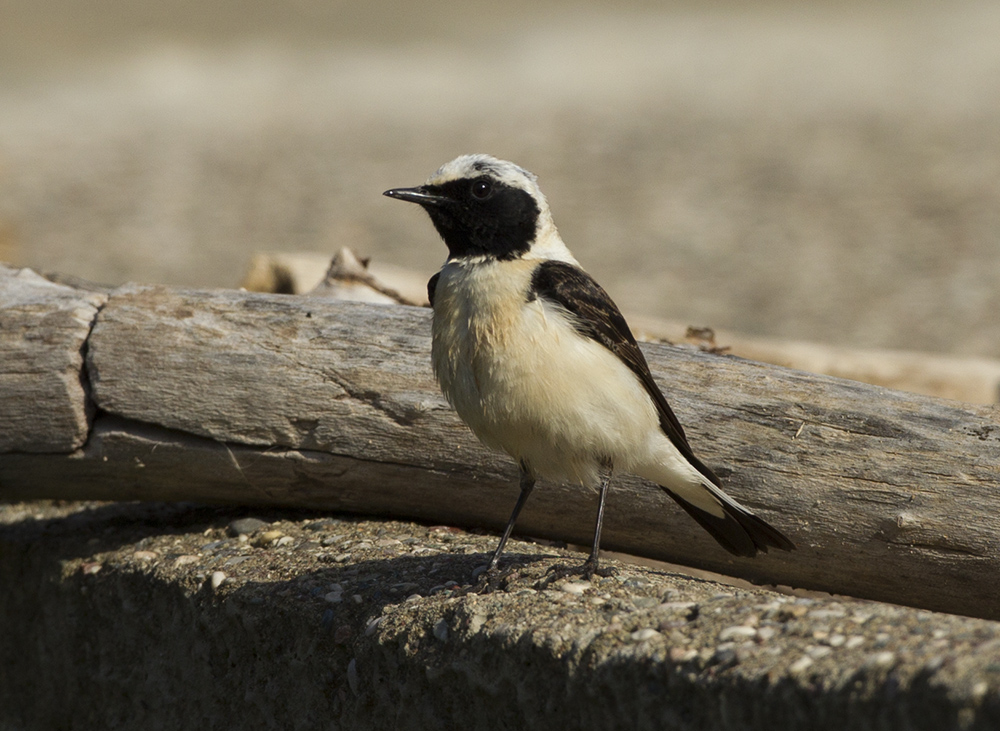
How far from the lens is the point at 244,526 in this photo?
518 cm

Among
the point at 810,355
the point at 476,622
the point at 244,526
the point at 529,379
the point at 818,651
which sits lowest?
the point at 244,526

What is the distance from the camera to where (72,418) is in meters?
5.07

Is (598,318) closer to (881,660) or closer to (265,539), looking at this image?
(881,660)

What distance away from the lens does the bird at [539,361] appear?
3.92 metres

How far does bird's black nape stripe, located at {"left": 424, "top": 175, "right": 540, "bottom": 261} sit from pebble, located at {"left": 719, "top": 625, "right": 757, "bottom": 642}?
1.77 metres

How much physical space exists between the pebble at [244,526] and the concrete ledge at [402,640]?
19 millimetres

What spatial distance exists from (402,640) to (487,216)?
171cm

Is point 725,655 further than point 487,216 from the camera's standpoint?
No

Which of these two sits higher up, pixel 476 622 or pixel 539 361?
pixel 539 361

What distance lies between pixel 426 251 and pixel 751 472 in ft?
33.9

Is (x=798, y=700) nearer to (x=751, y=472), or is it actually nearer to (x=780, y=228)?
(x=751, y=472)

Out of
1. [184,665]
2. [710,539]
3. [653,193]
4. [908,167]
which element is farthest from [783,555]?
[908,167]

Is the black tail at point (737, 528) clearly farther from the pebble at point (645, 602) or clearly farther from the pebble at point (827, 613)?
the pebble at point (827, 613)

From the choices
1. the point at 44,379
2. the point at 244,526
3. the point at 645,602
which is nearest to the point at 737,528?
the point at 645,602
